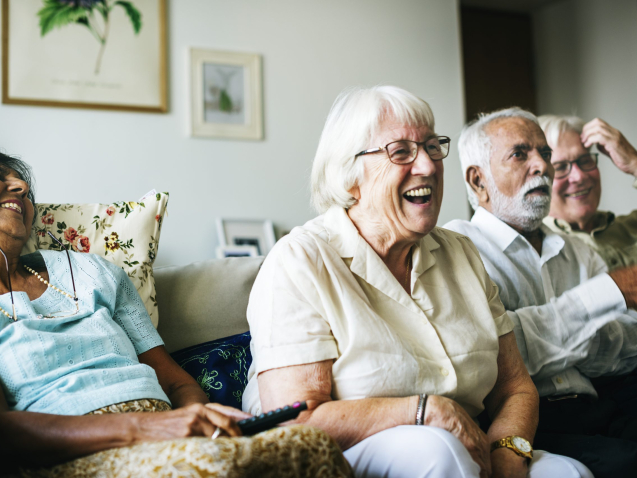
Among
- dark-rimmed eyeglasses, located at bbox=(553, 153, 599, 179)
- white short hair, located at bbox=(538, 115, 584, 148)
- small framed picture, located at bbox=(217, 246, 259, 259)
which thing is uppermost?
white short hair, located at bbox=(538, 115, 584, 148)

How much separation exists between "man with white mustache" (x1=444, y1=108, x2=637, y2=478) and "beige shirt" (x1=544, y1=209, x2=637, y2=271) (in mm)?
351

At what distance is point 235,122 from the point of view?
3.42 metres

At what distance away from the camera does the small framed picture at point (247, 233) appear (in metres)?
3.31

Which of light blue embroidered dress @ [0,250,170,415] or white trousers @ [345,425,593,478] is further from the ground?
light blue embroidered dress @ [0,250,170,415]

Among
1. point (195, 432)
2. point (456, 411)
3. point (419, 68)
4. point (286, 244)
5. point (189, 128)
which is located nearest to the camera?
point (195, 432)

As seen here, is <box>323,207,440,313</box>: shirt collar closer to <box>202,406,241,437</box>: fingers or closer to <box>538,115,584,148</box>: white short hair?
<box>202,406,241,437</box>: fingers

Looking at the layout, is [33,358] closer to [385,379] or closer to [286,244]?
[286,244]

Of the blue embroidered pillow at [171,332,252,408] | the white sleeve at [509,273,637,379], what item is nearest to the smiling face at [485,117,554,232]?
the white sleeve at [509,273,637,379]

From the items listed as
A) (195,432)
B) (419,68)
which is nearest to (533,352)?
(195,432)

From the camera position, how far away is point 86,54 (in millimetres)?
3205

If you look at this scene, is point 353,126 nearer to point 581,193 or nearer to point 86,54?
point 581,193

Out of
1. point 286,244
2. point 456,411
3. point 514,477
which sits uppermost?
point 286,244

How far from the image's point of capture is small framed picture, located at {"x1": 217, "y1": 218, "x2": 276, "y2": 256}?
3311mm

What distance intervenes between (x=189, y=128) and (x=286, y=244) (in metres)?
2.25
